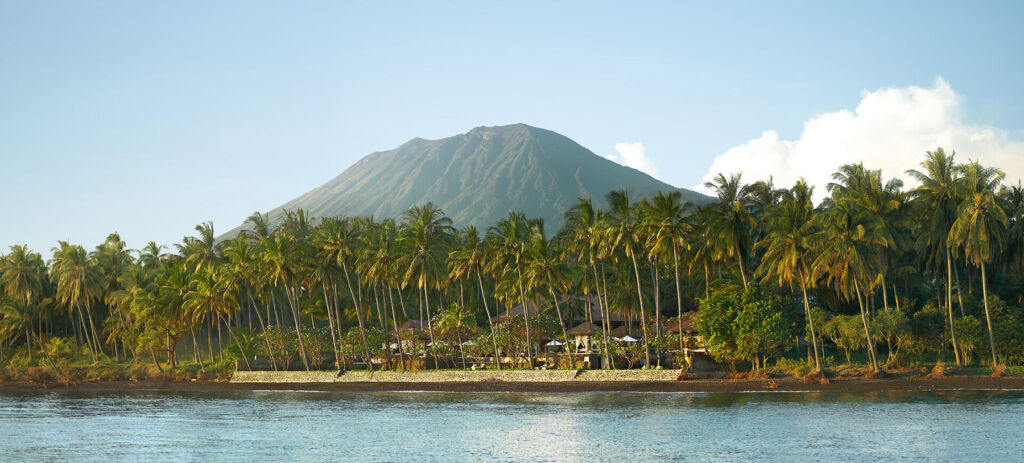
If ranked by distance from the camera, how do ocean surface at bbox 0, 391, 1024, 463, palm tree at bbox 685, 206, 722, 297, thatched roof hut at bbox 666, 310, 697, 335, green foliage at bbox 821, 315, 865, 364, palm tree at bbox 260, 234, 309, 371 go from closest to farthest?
ocean surface at bbox 0, 391, 1024, 463 → green foliage at bbox 821, 315, 865, 364 → palm tree at bbox 685, 206, 722, 297 → thatched roof hut at bbox 666, 310, 697, 335 → palm tree at bbox 260, 234, 309, 371

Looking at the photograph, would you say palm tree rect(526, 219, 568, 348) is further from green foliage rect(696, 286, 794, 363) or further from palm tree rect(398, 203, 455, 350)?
green foliage rect(696, 286, 794, 363)

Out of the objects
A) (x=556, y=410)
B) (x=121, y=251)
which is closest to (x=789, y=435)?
(x=556, y=410)

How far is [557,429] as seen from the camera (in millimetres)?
42500

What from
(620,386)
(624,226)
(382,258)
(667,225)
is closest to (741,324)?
(667,225)

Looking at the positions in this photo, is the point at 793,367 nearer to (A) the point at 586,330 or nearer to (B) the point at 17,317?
(A) the point at 586,330

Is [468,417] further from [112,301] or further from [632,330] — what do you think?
[112,301]

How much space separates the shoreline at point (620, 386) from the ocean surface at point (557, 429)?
7.42 ft

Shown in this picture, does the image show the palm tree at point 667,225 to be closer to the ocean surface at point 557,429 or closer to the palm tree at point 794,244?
the palm tree at point 794,244

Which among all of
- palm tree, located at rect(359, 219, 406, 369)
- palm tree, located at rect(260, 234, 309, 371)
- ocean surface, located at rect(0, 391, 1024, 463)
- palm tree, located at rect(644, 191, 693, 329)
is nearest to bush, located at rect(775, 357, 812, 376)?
ocean surface, located at rect(0, 391, 1024, 463)

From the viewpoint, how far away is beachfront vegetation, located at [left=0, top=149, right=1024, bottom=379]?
57844 millimetres

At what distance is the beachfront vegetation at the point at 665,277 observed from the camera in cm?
5784

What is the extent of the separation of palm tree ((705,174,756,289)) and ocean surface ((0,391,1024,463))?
1178cm

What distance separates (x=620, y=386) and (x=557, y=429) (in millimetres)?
20639

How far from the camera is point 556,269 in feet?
213
